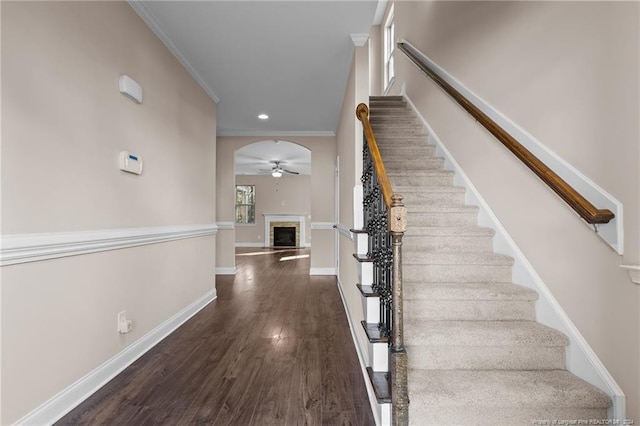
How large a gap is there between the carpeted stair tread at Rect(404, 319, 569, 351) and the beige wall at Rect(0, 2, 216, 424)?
190cm

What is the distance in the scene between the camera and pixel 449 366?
1647mm

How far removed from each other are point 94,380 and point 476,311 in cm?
239

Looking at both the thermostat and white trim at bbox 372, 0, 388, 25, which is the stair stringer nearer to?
the thermostat

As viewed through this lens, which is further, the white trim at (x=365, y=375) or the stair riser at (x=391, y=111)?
the stair riser at (x=391, y=111)

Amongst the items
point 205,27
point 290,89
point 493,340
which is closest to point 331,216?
point 290,89

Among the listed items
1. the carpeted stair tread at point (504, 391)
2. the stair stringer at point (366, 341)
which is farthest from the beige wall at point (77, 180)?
the carpeted stair tread at point (504, 391)

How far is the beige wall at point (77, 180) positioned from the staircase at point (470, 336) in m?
1.88

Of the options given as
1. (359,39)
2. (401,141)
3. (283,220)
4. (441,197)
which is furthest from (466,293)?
(283,220)

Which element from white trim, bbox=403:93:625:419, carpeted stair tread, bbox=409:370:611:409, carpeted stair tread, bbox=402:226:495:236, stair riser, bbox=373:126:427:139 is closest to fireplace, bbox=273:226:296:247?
stair riser, bbox=373:126:427:139

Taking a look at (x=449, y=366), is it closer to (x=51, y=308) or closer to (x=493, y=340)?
(x=493, y=340)

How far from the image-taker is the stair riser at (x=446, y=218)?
2473 millimetres

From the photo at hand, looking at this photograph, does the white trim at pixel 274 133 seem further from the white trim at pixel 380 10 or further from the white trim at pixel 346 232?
the white trim at pixel 346 232

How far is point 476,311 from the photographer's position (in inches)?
73.7

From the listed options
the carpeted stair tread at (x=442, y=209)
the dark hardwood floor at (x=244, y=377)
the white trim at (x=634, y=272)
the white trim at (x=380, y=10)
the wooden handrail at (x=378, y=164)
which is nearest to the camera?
the white trim at (x=634, y=272)
